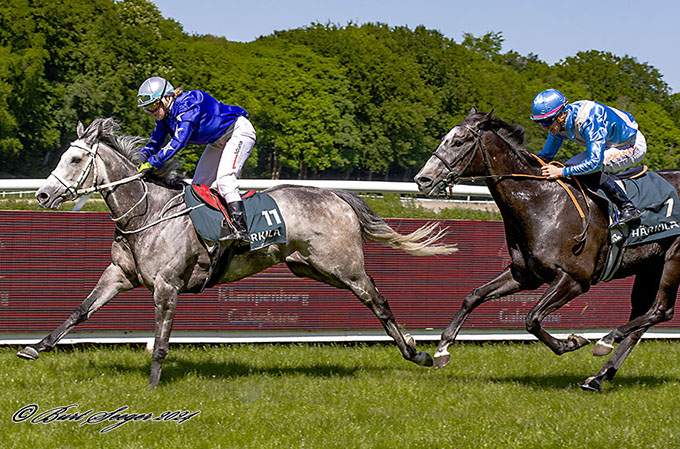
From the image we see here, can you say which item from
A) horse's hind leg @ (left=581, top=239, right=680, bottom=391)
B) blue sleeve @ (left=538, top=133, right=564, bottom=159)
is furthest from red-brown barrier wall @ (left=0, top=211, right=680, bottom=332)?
horse's hind leg @ (left=581, top=239, right=680, bottom=391)

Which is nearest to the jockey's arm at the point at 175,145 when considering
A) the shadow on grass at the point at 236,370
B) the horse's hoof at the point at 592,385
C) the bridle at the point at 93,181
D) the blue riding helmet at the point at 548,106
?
the bridle at the point at 93,181

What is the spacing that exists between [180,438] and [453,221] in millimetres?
4207

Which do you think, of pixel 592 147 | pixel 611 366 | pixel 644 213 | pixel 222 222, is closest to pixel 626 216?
pixel 644 213

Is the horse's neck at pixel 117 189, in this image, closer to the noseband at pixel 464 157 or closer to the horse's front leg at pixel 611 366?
the noseband at pixel 464 157

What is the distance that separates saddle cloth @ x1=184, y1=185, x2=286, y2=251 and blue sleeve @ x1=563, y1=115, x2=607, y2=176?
7.01 feet

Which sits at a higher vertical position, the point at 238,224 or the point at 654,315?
the point at 238,224

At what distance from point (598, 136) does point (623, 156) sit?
352 millimetres

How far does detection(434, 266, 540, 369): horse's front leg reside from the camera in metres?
6.14

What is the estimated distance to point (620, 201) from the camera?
6020mm

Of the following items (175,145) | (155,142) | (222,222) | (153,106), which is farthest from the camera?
(155,142)

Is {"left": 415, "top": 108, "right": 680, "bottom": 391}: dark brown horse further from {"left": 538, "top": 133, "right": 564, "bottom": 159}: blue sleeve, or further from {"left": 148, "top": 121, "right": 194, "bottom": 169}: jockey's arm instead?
{"left": 148, "top": 121, "right": 194, "bottom": 169}: jockey's arm

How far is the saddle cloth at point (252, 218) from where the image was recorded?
5988 mm

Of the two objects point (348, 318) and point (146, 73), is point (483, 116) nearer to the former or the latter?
point (348, 318)

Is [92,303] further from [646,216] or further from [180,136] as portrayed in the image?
[646,216]
